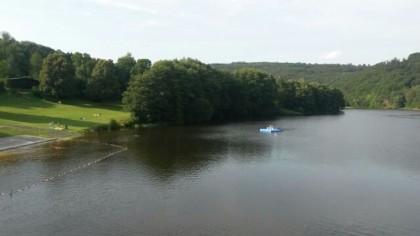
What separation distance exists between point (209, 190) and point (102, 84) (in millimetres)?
76495

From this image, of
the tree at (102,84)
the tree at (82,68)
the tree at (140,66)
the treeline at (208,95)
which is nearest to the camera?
the treeline at (208,95)

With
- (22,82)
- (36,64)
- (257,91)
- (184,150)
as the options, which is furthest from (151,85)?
(257,91)

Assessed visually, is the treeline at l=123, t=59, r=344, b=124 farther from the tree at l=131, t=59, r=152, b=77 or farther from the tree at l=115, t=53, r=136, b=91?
the tree at l=115, t=53, r=136, b=91

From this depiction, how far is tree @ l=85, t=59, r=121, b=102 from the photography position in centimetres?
10631

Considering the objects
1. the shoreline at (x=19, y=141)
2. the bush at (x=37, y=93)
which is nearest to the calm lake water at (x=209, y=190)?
the shoreline at (x=19, y=141)

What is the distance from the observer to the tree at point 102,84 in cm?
10631

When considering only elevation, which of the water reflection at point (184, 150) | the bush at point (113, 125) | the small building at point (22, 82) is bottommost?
the water reflection at point (184, 150)

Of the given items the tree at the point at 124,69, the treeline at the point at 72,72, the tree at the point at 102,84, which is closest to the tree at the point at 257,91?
the treeline at the point at 72,72

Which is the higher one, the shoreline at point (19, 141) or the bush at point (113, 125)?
the bush at point (113, 125)

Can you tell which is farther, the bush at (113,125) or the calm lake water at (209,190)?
the bush at (113,125)

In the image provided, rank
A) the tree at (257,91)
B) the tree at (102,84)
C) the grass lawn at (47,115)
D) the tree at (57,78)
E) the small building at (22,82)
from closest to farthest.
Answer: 1. the grass lawn at (47,115)
2. the tree at (57,78)
3. the small building at (22,82)
4. the tree at (102,84)
5. the tree at (257,91)

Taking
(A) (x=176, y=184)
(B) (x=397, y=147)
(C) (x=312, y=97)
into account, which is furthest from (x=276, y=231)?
(C) (x=312, y=97)

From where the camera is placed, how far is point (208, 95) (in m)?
112

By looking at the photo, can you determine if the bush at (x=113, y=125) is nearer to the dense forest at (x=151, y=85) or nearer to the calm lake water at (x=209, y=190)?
the dense forest at (x=151, y=85)
